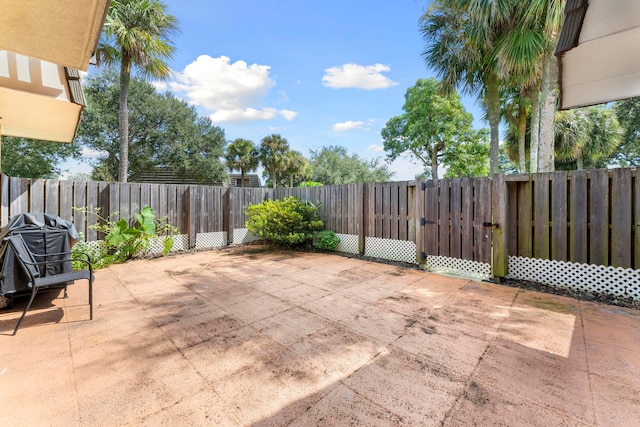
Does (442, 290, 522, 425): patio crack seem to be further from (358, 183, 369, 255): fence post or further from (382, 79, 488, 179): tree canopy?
(382, 79, 488, 179): tree canopy

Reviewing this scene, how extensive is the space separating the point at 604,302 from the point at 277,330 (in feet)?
14.0

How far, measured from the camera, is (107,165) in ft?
52.3

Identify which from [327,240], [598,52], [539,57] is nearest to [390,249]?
[327,240]

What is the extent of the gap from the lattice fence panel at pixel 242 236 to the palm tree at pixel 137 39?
461 cm

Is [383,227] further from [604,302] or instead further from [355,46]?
[355,46]

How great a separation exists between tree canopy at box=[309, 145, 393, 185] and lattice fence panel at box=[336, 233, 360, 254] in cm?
1777

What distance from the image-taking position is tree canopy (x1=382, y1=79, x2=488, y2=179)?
16.4m

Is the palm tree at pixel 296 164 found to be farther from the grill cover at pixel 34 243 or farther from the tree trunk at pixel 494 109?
the grill cover at pixel 34 243

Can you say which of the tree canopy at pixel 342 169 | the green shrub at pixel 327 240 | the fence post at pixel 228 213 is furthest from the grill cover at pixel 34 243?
the tree canopy at pixel 342 169

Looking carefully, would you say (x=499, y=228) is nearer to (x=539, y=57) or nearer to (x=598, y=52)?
(x=598, y=52)

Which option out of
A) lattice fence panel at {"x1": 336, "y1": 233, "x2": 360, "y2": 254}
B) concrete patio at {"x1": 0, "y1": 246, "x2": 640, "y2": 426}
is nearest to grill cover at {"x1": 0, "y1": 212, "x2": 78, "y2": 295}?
concrete patio at {"x1": 0, "y1": 246, "x2": 640, "y2": 426}

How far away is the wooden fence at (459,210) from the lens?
3.57 m

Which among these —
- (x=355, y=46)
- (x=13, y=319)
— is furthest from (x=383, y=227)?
(x=355, y=46)

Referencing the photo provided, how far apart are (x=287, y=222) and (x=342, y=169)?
1948 centimetres
